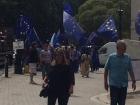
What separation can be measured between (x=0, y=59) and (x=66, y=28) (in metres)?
5.67

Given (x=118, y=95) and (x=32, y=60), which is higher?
(x=32, y=60)

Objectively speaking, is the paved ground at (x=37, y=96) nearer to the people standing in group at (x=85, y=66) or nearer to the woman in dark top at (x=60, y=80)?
the woman in dark top at (x=60, y=80)

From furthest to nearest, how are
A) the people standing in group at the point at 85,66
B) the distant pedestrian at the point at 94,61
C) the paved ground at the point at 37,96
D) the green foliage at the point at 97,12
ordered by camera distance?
1. the green foliage at the point at 97,12
2. the distant pedestrian at the point at 94,61
3. the people standing in group at the point at 85,66
4. the paved ground at the point at 37,96

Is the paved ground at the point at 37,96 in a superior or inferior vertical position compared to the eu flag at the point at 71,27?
inferior

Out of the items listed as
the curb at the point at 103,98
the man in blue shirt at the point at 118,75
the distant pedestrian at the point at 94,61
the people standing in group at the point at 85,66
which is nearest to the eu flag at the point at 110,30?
the distant pedestrian at the point at 94,61

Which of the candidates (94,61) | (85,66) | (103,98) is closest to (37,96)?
(103,98)

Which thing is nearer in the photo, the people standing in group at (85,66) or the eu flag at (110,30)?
the people standing in group at (85,66)

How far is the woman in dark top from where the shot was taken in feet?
38.8

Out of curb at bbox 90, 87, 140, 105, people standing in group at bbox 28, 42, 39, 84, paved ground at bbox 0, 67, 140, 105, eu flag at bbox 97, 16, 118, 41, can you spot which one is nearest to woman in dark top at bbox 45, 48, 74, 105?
paved ground at bbox 0, 67, 140, 105

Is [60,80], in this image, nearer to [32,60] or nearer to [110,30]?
[32,60]

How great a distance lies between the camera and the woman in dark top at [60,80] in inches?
466

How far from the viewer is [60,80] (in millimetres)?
11883

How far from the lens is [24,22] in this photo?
125ft

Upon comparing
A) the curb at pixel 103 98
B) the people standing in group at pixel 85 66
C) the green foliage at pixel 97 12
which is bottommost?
the curb at pixel 103 98
